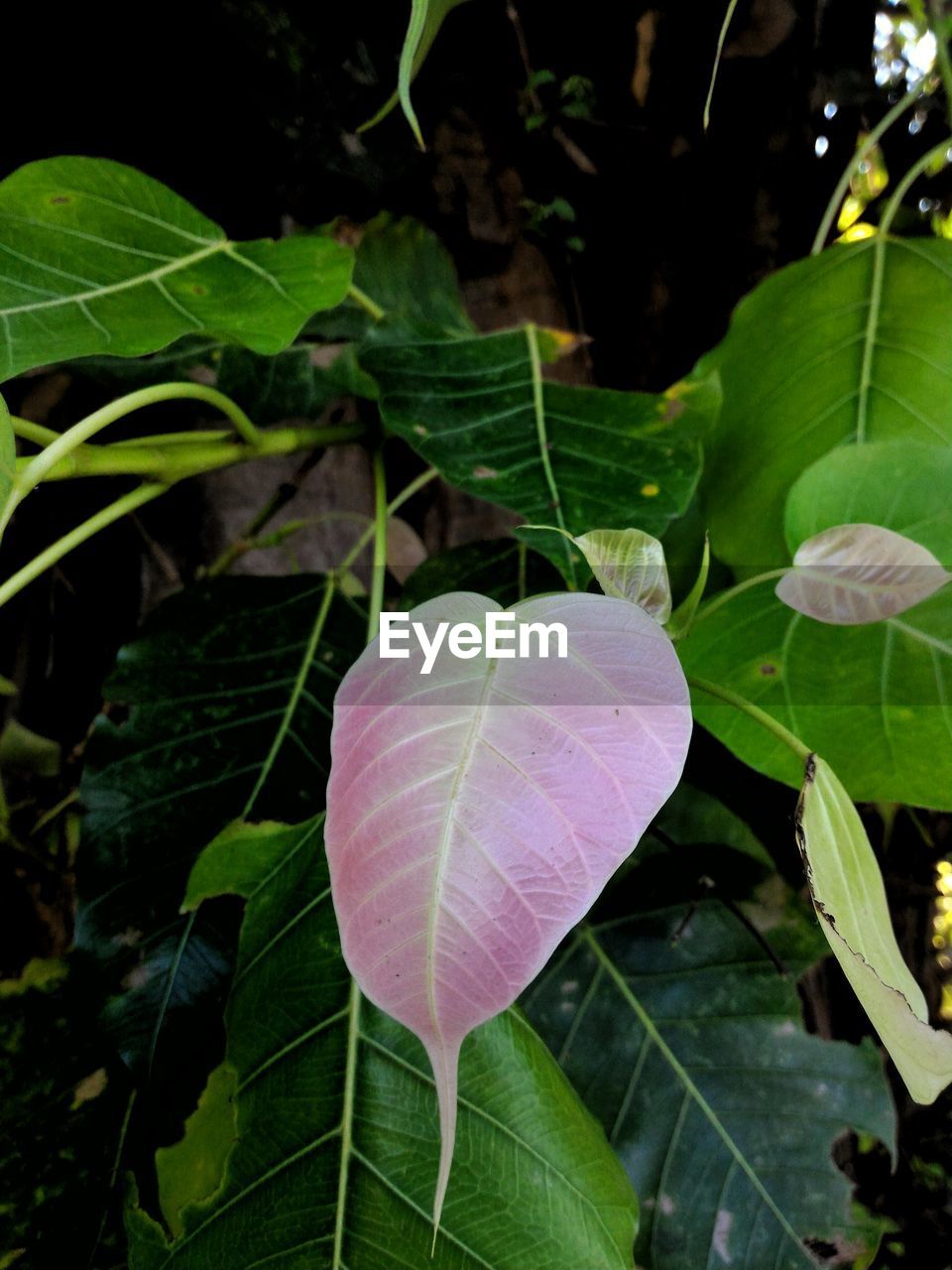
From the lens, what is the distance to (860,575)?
14.7 inches

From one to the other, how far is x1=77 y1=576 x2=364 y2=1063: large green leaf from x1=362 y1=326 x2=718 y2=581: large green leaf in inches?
8.3

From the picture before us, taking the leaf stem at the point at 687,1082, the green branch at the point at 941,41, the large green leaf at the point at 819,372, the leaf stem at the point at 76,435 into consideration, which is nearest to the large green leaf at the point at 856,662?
the large green leaf at the point at 819,372

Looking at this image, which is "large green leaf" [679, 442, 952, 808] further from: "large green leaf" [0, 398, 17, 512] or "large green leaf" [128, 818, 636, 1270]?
"large green leaf" [0, 398, 17, 512]

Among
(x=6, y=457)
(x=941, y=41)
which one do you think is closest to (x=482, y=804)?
(x=6, y=457)

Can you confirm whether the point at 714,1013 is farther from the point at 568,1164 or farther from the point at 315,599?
the point at 315,599

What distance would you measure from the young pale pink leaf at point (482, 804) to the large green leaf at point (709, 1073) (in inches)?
15.6

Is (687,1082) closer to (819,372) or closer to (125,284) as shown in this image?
(819,372)

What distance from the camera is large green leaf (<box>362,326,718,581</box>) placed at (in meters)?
0.48

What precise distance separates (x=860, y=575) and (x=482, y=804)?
0.73 ft

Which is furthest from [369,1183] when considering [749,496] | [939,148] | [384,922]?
[939,148]

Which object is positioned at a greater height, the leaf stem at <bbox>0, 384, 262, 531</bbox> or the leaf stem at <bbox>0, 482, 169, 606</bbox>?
the leaf stem at <bbox>0, 384, 262, 531</bbox>

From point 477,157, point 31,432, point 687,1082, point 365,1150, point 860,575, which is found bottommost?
point 687,1082

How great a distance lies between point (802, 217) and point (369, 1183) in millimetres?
975

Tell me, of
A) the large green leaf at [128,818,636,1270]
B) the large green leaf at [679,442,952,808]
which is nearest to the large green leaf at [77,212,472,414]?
the large green leaf at [679,442,952,808]
